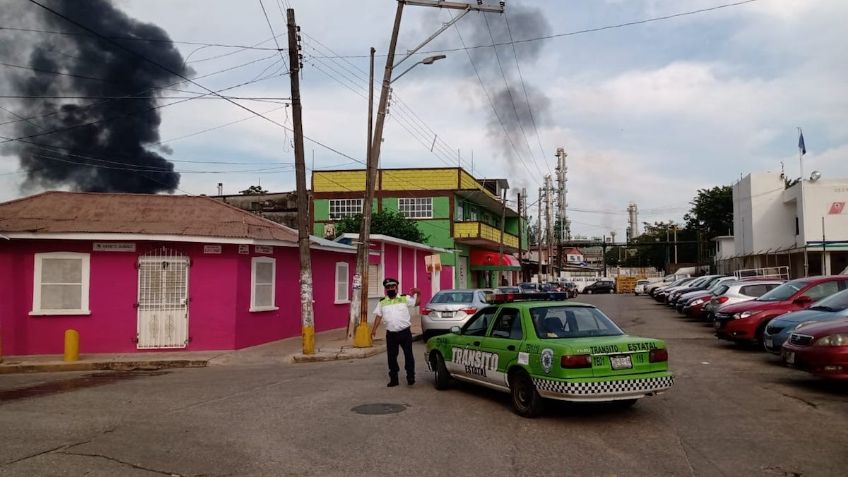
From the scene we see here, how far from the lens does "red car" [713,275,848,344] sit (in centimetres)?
1401

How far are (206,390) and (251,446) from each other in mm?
4282

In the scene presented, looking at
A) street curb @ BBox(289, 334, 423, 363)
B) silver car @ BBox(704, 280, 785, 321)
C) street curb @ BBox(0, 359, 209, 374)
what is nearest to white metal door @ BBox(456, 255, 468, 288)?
silver car @ BBox(704, 280, 785, 321)

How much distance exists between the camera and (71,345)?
14.3m

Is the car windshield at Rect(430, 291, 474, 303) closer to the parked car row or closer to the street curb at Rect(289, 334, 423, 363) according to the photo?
the street curb at Rect(289, 334, 423, 363)

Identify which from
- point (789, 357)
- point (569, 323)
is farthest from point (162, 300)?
point (789, 357)

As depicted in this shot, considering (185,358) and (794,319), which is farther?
(185,358)

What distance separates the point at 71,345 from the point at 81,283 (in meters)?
1.91

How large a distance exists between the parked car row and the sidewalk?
8331 mm

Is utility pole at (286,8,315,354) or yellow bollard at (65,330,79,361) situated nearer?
yellow bollard at (65,330,79,361)

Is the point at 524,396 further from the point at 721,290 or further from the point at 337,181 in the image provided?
the point at 337,181

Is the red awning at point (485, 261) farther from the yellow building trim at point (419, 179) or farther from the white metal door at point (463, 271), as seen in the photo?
the yellow building trim at point (419, 179)

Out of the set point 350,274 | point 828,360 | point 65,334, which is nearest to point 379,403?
point 828,360

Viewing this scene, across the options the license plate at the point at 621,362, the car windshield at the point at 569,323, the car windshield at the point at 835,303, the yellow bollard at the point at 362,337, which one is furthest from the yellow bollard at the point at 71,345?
the car windshield at the point at 835,303

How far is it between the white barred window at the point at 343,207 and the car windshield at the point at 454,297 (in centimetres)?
2505
